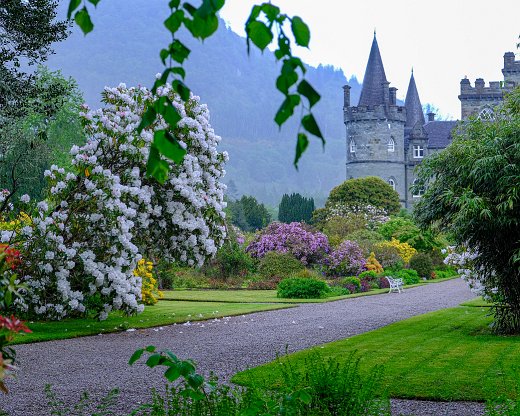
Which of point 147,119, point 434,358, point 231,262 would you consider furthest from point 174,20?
point 231,262

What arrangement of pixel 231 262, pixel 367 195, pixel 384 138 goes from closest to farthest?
pixel 231 262
pixel 367 195
pixel 384 138

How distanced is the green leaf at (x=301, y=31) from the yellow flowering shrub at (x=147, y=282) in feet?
49.8

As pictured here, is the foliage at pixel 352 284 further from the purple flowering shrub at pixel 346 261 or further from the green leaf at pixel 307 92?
the green leaf at pixel 307 92

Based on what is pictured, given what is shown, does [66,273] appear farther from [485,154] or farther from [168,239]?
[485,154]

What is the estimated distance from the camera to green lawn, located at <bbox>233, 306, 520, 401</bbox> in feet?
25.8

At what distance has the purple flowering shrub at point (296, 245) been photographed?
30.9 meters

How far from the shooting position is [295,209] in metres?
59.4

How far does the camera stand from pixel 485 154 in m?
11.8

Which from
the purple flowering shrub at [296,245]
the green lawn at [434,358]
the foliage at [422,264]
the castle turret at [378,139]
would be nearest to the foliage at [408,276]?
the foliage at [422,264]

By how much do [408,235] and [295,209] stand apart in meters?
22.9

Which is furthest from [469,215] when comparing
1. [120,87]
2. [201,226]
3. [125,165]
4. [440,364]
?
[120,87]

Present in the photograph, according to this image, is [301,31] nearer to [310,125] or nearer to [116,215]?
[310,125]

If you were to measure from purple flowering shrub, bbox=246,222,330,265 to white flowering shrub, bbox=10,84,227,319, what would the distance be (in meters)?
15.0

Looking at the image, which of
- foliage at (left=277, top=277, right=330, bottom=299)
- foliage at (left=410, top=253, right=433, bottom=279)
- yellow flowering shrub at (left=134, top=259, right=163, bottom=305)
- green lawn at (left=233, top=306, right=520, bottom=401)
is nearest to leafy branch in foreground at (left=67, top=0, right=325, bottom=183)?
green lawn at (left=233, top=306, right=520, bottom=401)
